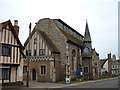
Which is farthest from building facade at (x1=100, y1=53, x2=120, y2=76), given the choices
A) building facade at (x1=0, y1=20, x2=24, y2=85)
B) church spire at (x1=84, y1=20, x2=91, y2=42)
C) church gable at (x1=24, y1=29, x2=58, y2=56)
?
building facade at (x1=0, y1=20, x2=24, y2=85)

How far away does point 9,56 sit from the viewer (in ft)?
76.6

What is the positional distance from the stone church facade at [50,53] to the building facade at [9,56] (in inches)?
302

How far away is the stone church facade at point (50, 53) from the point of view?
33.4 meters

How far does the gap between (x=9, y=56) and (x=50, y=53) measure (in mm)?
10805

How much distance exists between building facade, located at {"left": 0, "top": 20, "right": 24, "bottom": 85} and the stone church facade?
7660 mm

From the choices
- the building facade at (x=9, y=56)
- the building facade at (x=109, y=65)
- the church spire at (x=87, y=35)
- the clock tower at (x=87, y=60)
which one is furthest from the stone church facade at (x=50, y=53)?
the building facade at (x=109, y=65)

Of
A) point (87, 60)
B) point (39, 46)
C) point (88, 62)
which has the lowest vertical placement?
point (88, 62)

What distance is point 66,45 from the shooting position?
119 feet

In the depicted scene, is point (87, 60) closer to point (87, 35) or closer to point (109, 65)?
point (87, 35)

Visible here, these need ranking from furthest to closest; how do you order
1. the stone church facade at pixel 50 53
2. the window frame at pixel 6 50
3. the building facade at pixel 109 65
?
1. the building facade at pixel 109 65
2. the stone church facade at pixel 50 53
3. the window frame at pixel 6 50

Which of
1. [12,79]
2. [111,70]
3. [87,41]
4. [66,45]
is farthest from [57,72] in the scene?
[111,70]

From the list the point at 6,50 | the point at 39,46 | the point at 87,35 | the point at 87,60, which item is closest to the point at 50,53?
the point at 39,46

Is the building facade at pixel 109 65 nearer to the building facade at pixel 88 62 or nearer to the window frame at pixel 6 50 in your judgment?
the building facade at pixel 88 62

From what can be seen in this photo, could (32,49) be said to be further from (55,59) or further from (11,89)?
(11,89)
